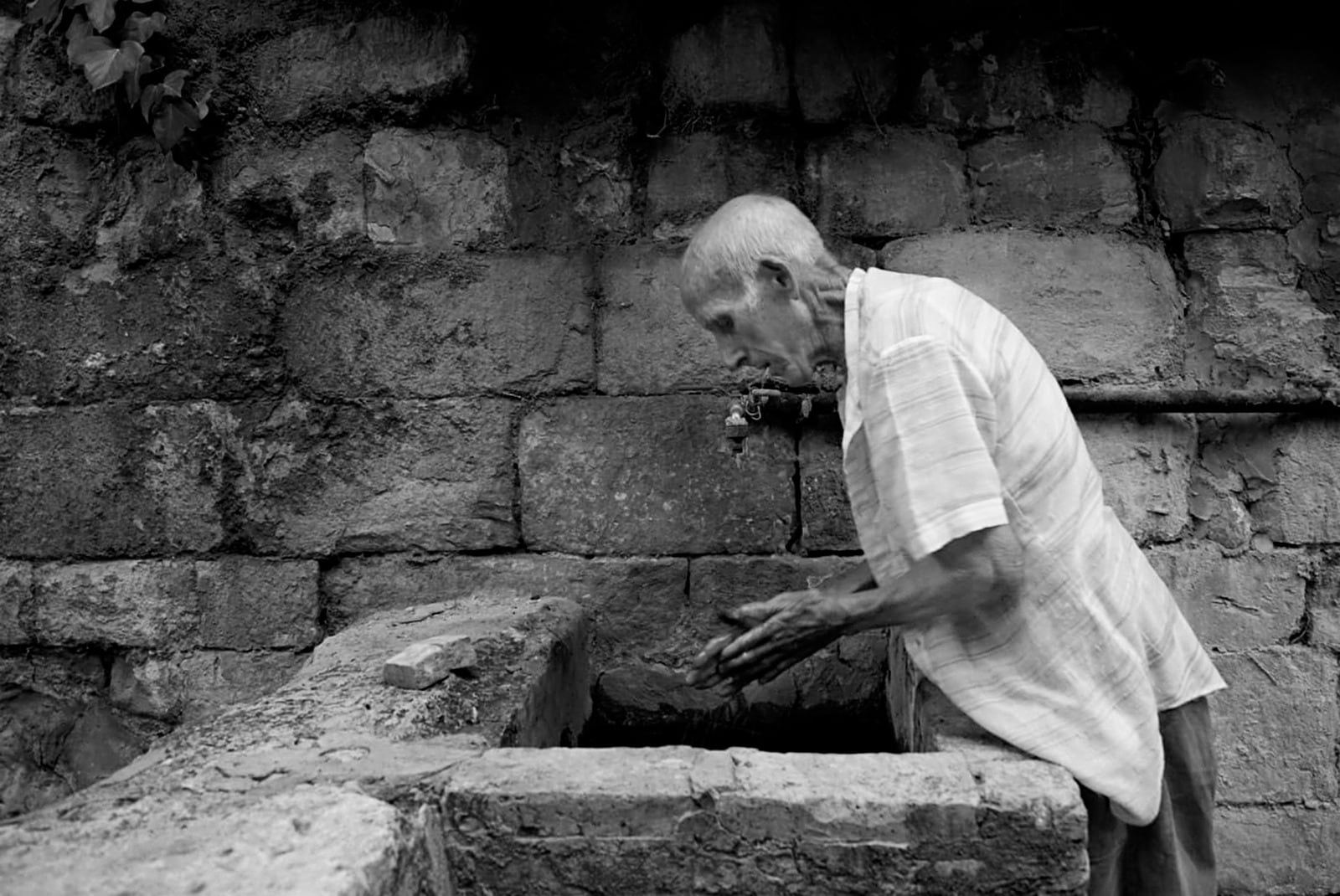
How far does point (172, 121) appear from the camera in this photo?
3.05m

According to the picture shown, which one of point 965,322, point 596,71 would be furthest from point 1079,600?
point 596,71

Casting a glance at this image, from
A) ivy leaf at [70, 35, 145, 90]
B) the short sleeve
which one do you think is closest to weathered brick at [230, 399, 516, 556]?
ivy leaf at [70, 35, 145, 90]

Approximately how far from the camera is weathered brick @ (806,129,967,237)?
3.08 meters

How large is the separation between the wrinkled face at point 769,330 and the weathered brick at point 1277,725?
151cm

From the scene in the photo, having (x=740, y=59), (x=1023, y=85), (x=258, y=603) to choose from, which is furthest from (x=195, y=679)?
(x=1023, y=85)

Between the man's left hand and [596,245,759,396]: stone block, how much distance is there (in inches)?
39.9

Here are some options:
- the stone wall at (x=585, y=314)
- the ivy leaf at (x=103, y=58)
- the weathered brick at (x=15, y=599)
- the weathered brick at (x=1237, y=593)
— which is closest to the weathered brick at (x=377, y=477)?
the stone wall at (x=585, y=314)

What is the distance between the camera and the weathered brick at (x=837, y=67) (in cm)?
307

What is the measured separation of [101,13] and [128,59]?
131mm

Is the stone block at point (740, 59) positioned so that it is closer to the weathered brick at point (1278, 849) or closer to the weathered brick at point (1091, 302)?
the weathered brick at point (1091, 302)

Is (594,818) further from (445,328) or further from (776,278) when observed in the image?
(445,328)

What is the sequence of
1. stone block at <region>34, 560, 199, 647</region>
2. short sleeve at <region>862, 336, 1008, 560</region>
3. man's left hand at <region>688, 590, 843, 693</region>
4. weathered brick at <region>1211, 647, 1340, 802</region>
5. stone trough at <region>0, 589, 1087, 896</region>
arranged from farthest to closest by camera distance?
stone block at <region>34, 560, 199, 647</region>, weathered brick at <region>1211, 647, 1340, 802</region>, man's left hand at <region>688, 590, 843, 693</region>, short sleeve at <region>862, 336, 1008, 560</region>, stone trough at <region>0, 589, 1087, 896</region>

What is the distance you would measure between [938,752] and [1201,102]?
6.44 feet

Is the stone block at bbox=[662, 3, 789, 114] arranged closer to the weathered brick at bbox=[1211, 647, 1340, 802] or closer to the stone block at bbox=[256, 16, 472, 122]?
the stone block at bbox=[256, 16, 472, 122]
